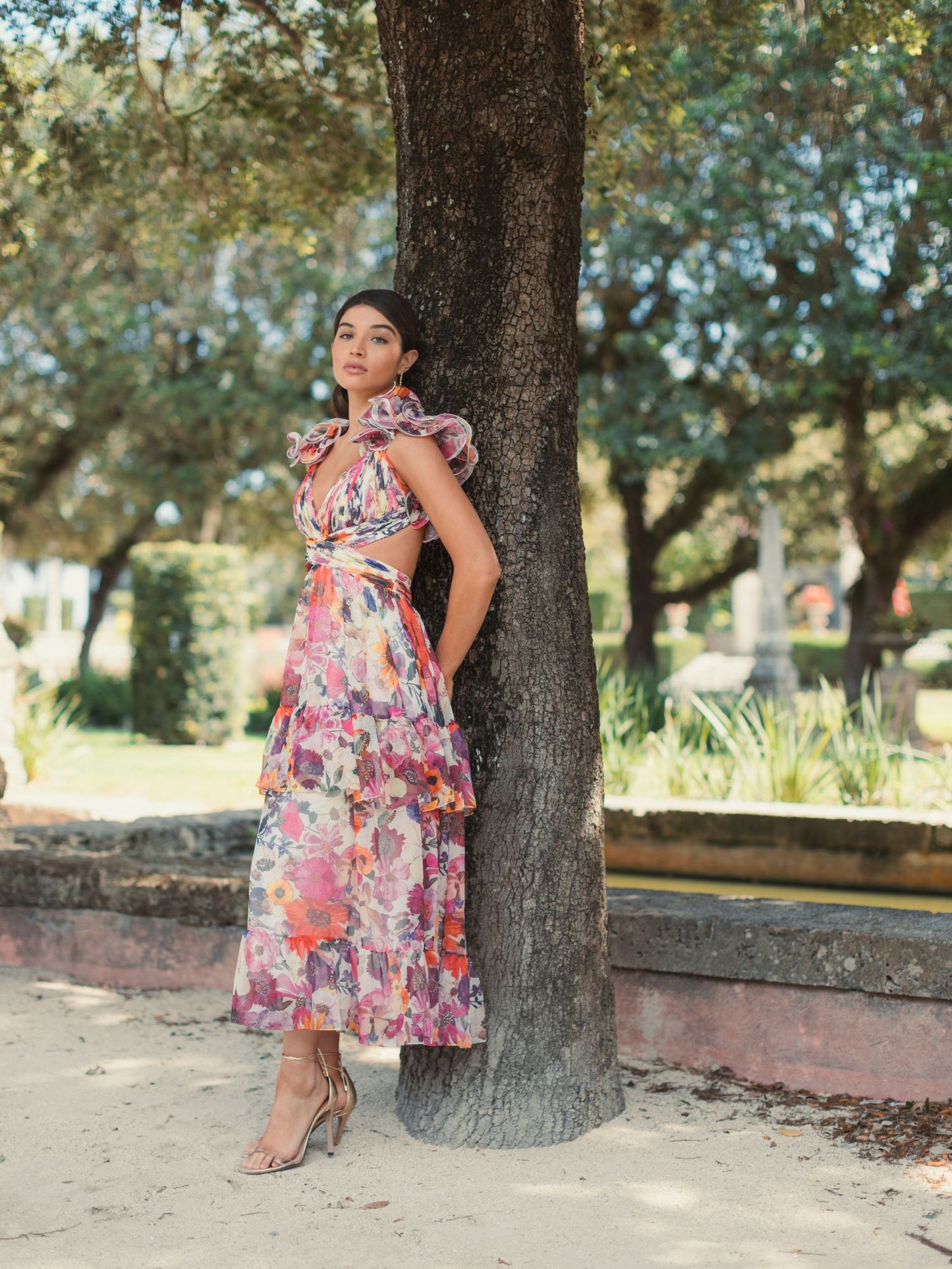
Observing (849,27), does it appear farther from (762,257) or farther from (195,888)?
(762,257)

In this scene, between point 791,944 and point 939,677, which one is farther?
point 939,677

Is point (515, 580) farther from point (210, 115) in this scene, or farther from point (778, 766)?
point (210, 115)

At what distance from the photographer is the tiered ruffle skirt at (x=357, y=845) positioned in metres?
2.95

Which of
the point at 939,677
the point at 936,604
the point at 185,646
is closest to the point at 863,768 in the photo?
the point at 185,646

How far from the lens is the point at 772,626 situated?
40.2ft

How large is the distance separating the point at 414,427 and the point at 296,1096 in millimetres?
1691

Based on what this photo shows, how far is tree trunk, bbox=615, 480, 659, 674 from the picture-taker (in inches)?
649

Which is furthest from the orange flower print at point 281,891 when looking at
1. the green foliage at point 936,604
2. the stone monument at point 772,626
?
the green foliage at point 936,604

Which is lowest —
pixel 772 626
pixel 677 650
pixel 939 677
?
pixel 772 626

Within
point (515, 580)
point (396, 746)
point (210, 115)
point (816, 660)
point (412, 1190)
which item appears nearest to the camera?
point (412, 1190)

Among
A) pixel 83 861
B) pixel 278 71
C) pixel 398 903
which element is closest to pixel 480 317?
pixel 398 903

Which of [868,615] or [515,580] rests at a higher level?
[868,615]

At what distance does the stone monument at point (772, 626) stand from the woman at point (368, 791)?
347 inches

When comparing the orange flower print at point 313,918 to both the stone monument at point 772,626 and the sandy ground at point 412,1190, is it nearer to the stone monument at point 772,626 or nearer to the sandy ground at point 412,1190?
the sandy ground at point 412,1190
